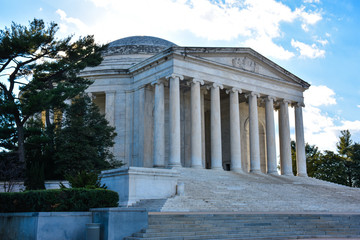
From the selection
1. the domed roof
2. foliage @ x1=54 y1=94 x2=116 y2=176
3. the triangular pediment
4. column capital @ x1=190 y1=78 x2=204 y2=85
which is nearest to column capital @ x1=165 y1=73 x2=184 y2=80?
column capital @ x1=190 y1=78 x2=204 y2=85

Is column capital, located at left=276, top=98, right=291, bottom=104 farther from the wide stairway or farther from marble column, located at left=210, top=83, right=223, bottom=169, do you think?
the wide stairway

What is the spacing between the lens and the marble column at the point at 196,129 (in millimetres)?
41219

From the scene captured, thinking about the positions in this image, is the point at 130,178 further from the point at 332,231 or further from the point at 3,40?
the point at 3,40

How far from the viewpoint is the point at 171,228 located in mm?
18188

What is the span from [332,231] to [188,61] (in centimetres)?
2565

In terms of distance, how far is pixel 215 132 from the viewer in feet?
145

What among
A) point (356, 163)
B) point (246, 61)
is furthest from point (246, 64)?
point (356, 163)

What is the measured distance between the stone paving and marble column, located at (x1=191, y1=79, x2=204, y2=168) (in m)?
1.83

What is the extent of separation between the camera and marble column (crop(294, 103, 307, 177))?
5197 cm

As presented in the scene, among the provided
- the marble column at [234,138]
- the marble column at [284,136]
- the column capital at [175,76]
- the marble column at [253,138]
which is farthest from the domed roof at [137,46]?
the marble column at [284,136]

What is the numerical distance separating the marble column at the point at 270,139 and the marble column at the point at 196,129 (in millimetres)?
11682

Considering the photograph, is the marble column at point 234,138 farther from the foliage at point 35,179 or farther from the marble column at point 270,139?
the foliage at point 35,179

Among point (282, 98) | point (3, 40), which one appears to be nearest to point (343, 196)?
point (282, 98)

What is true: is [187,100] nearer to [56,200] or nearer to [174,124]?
[174,124]
